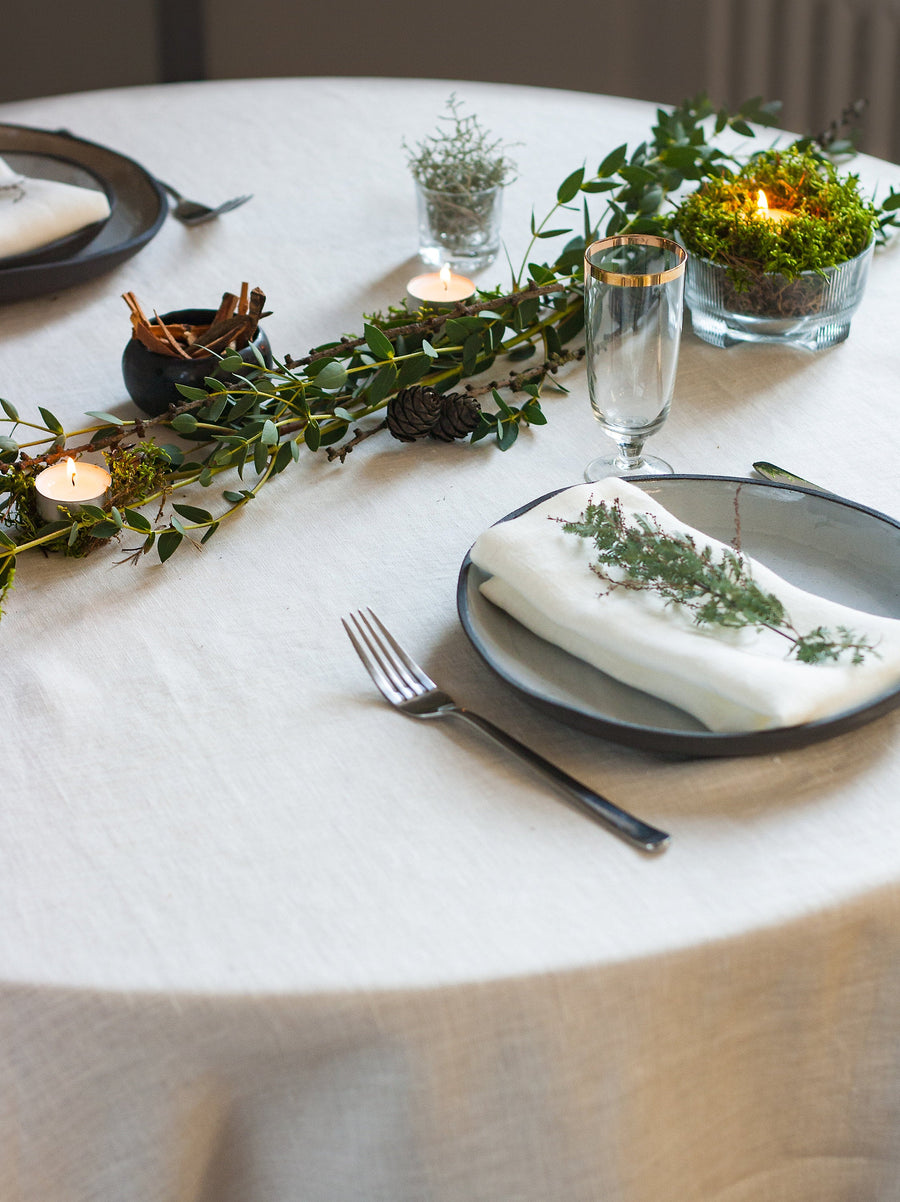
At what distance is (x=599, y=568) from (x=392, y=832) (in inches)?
8.6

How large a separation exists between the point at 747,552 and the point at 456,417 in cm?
28

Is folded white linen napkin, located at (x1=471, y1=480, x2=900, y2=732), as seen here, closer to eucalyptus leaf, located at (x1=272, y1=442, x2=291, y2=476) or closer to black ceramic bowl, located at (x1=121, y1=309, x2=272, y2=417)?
eucalyptus leaf, located at (x1=272, y1=442, x2=291, y2=476)

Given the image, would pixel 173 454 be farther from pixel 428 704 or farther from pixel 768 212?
pixel 768 212

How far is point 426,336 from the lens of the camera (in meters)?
1.04

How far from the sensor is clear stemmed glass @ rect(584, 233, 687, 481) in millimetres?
852

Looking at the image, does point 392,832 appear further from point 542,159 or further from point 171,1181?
point 542,159

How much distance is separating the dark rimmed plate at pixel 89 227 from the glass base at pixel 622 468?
594mm

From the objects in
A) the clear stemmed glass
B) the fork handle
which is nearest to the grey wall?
the clear stemmed glass

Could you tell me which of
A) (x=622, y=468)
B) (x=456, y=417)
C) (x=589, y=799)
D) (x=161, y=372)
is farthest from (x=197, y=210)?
(x=589, y=799)

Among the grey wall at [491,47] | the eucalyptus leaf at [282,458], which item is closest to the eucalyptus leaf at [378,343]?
the eucalyptus leaf at [282,458]

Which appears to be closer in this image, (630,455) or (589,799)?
(589,799)

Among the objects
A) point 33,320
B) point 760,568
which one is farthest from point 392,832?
point 33,320

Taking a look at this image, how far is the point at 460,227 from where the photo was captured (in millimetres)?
1237

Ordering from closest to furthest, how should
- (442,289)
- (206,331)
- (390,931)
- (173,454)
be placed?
(390,931)
(173,454)
(206,331)
(442,289)
